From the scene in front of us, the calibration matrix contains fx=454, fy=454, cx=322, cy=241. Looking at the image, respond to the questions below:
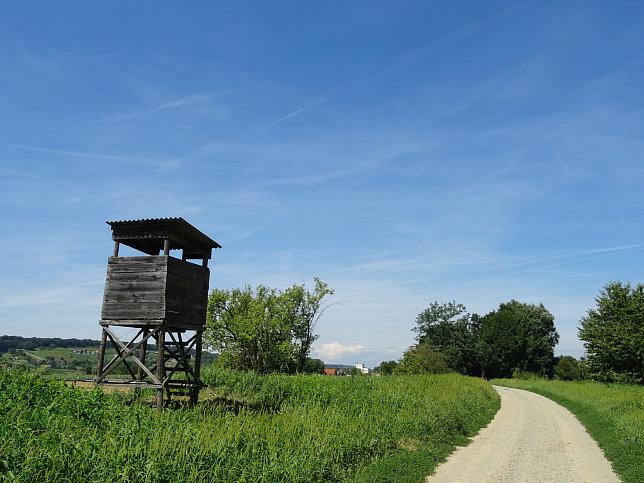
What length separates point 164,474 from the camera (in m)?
7.12

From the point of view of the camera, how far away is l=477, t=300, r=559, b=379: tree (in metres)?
69.7

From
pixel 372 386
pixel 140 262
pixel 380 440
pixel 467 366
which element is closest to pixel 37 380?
pixel 140 262

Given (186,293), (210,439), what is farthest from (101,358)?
(210,439)

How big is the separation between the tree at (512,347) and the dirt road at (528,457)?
53.9m

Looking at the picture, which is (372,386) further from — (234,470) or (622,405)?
(234,470)

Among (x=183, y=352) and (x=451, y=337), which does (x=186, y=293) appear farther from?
(x=451, y=337)

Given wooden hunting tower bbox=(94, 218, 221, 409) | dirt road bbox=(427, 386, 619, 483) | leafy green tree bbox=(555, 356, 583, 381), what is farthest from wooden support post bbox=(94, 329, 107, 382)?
leafy green tree bbox=(555, 356, 583, 381)

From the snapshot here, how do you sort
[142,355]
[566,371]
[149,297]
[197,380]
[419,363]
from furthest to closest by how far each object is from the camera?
[566,371], [419,363], [142,355], [197,380], [149,297]

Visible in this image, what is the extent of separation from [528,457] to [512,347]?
203 ft

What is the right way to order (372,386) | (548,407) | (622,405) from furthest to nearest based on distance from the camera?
(548,407), (372,386), (622,405)

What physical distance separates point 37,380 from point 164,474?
8342mm

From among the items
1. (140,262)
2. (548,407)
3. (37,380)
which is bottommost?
(548,407)

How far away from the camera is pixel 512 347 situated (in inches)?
2717

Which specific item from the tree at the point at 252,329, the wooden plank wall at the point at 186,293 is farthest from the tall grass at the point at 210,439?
the tree at the point at 252,329
